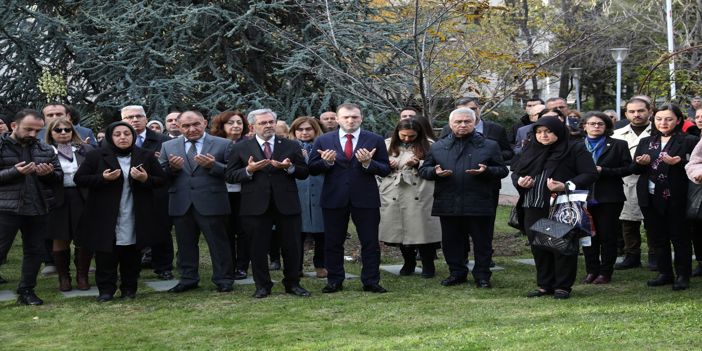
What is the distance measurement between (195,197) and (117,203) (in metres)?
0.81

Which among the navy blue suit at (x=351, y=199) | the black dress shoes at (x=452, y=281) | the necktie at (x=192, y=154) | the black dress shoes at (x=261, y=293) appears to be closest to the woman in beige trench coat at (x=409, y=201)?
the black dress shoes at (x=452, y=281)

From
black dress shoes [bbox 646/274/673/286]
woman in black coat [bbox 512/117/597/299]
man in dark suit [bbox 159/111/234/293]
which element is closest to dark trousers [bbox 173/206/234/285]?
man in dark suit [bbox 159/111/234/293]

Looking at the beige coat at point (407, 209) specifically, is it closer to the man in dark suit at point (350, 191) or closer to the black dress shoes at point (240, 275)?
the man in dark suit at point (350, 191)

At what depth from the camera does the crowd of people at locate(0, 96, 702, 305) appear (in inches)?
356

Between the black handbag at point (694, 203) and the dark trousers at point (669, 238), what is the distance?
51 cm

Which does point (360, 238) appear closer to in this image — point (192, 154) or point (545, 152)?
point (192, 154)

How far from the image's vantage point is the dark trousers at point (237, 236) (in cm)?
1067

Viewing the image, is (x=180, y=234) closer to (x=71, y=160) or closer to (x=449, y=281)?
(x=71, y=160)

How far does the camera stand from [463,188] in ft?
31.9

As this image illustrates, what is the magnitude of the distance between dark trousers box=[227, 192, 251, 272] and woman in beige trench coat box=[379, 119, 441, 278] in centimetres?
Answer: 158

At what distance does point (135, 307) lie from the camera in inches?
351

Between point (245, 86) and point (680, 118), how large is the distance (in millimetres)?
10159

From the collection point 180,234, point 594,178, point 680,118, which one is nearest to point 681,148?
point 680,118

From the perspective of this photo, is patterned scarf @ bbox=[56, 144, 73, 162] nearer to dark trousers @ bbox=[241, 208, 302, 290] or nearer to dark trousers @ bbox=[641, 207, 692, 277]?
dark trousers @ bbox=[241, 208, 302, 290]
